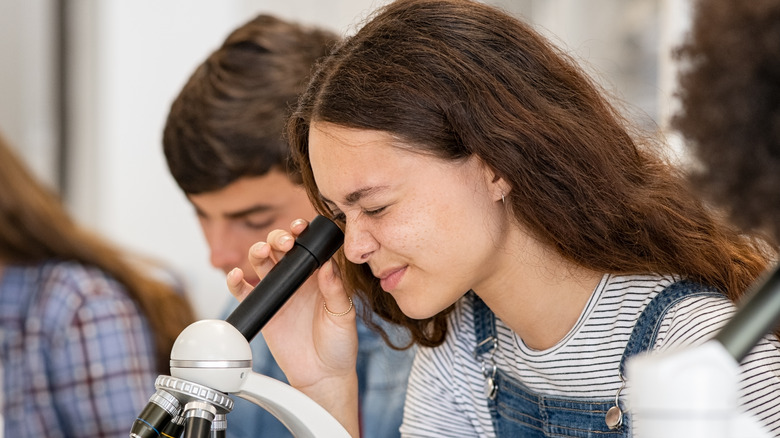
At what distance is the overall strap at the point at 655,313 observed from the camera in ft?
2.84

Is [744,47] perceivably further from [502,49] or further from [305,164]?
[305,164]

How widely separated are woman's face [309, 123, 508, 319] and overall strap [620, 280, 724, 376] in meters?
0.17

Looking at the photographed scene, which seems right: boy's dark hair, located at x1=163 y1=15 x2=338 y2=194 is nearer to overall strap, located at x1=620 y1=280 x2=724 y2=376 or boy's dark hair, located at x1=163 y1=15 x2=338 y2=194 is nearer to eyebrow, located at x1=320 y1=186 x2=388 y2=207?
eyebrow, located at x1=320 y1=186 x2=388 y2=207

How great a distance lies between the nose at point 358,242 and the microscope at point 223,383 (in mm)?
47

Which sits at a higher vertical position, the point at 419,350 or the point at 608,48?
the point at 608,48

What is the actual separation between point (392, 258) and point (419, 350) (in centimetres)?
28

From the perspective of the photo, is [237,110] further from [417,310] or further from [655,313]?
[655,313]

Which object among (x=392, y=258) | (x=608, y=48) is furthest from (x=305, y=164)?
(x=608, y=48)

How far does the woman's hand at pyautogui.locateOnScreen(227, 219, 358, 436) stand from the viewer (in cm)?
103

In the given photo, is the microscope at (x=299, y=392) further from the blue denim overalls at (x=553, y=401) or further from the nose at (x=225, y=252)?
the nose at (x=225, y=252)

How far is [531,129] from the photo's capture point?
0.85 meters

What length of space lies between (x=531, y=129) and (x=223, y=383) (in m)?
0.38

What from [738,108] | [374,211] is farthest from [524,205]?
[738,108]

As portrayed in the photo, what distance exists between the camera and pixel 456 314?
1.11 metres
